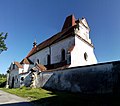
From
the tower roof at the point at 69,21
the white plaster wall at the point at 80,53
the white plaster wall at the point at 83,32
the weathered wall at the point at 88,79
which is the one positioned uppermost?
the tower roof at the point at 69,21

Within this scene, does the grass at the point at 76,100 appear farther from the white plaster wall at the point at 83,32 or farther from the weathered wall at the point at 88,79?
the white plaster wall at the point at 83,32

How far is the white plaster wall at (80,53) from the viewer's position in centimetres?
2425

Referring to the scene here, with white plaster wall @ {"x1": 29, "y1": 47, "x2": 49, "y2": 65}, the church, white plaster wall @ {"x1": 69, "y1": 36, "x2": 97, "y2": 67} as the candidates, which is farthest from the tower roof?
white plaster wall @ {"x1": 29, "y1": 47, "x2": 49, "y2": 65}

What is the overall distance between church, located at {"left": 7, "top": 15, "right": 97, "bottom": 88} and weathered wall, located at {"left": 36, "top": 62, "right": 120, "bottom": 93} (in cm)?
209

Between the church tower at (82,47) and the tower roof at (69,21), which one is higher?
the tower roof at (69,21)

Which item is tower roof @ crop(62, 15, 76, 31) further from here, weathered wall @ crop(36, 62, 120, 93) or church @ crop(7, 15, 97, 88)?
weathered wall @ crop(36, 62, 120, 93)

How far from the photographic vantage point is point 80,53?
2584cm

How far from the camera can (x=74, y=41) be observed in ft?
82.2

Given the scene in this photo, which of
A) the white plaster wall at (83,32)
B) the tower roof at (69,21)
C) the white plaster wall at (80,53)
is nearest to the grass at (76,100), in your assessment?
the white plaster wall at (80,53)

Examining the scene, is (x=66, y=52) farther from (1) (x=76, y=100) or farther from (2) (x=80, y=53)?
(1) (x=76, y=100)

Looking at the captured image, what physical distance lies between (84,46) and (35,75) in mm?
9968

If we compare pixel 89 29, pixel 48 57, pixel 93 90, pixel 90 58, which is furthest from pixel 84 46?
pixel 93 90

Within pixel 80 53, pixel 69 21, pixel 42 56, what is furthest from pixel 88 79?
pixel 42 56

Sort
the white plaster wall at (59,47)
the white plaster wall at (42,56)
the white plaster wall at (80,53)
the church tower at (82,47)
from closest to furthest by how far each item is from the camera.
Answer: the white plaster wall at (80,53), the church tower at (82,47), the white plaster wall at (59,47), the white plaster wall at (42,56)
